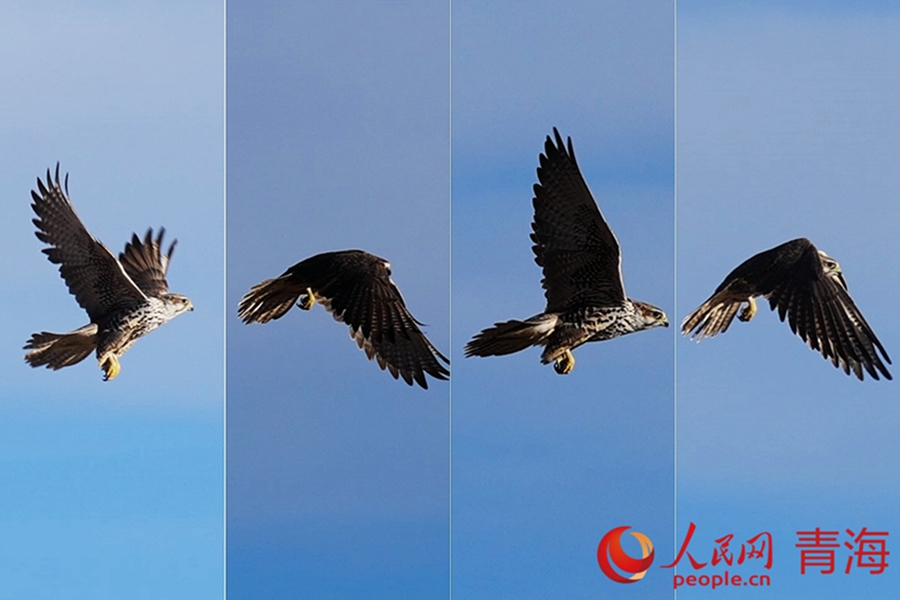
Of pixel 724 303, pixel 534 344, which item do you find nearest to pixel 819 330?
pixel 724 303

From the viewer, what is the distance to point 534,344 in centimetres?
540

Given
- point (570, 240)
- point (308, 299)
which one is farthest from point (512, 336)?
point (308, 299)

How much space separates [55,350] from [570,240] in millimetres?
2538

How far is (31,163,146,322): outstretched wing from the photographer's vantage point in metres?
5.72

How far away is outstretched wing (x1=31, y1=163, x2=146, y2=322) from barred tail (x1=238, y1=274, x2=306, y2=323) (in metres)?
0.53

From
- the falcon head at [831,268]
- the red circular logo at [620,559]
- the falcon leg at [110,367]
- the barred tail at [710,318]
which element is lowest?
the red circular logo at [620,559]

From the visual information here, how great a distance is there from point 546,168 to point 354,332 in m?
1.19

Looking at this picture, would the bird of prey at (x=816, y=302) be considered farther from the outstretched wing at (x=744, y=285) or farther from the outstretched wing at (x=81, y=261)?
the outstretched wing at (x=81, y=261)

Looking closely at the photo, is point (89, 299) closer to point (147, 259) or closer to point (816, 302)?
point (147, 259)

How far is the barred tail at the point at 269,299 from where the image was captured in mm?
5645

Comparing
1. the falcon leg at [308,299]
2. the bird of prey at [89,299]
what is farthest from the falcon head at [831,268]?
the bird of prey at [89,299]

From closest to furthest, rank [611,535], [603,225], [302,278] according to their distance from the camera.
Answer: [603,225], [302,278], [611,535]

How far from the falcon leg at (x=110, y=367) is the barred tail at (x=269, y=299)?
64 centimetres

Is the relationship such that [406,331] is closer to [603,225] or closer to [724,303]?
[603,225]
